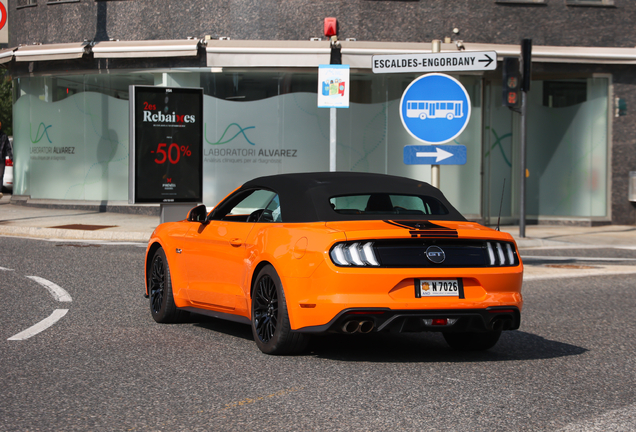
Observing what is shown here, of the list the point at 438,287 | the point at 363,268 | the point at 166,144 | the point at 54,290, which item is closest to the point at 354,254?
the point at 363,268

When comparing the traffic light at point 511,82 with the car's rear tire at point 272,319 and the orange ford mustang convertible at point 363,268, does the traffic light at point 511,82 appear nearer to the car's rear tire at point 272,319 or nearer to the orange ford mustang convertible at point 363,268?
the orange ford mustang convertible at point 363,268

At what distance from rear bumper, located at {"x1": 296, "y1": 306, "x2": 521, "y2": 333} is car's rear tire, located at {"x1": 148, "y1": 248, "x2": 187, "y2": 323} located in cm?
213

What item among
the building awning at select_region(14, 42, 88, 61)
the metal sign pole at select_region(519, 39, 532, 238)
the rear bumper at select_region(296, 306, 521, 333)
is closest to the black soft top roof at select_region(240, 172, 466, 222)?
the rear bumper at select_region(296, 306, 521, 333)

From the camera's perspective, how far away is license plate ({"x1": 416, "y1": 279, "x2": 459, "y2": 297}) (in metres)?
6.00

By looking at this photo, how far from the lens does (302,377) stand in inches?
224

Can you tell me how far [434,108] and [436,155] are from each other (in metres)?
0.64

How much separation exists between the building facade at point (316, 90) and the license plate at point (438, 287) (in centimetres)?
1501

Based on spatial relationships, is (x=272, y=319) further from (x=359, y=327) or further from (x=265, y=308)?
(x=359, y=327)

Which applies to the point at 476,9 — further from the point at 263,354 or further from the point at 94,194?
the point at 263,354

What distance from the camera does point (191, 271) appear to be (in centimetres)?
762

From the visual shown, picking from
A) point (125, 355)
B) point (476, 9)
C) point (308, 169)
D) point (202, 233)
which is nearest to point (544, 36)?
point (476, 9)

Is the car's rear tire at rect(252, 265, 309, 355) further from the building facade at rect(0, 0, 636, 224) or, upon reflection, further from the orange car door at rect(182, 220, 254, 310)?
the building facade at rect(0, 0, 636, 224)

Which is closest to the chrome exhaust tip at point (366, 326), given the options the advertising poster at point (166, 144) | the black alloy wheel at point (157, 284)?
the black alloy wheel at point (157, 284)

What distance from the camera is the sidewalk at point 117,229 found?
17250 mm
